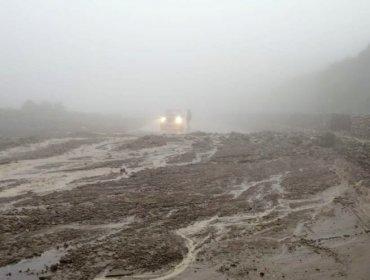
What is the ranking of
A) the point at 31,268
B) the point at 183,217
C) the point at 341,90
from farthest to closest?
the point at 341,90 < the point at 183,217 < the point at 31,268

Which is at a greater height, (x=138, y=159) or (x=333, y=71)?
(x=333, y=71)

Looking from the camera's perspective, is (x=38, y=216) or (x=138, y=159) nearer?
(x=38, y=216)

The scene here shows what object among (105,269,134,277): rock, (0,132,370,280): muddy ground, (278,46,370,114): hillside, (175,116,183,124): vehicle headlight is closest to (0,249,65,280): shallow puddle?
(0,132,370,280): muddy ground

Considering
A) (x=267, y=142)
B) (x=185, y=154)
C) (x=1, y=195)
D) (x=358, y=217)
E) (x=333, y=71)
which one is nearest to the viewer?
(x=358, y=217)

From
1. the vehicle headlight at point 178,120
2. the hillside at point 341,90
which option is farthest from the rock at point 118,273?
the hillside at point 341,90

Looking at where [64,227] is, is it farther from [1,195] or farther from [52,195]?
[1,195]

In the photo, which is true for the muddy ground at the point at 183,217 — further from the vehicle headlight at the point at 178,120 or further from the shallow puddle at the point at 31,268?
the vehicle headlight at the point at 178,120

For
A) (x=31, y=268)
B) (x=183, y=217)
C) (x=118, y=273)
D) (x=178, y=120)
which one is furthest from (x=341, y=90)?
(x=31, y=268)

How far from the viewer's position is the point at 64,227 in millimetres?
10492

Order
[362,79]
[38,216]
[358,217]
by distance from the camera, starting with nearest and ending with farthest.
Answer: [38,216] < [358,217] < [362,79]

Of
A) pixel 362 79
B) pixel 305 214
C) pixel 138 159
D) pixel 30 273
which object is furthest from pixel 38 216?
pixel 362 79

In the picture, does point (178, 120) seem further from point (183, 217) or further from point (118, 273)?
point (118, 273)

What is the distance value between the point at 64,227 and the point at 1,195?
4.24 metres

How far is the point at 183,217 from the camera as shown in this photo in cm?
1154
